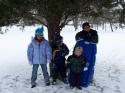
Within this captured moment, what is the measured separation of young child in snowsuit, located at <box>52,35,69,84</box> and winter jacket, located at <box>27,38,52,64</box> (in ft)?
0.92

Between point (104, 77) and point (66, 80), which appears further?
point (104, 77)

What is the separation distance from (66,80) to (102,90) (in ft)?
3.66

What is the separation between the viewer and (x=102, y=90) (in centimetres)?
945

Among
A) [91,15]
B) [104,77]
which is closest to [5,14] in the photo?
[91,15]

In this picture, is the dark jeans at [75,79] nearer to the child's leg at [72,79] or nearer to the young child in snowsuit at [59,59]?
the child's leg at [72,79]

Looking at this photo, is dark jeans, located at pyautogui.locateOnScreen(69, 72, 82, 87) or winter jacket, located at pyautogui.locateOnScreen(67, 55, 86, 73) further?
dark jeans, located at pyautogui.locateOnScreen(69, 72, 82, 87)

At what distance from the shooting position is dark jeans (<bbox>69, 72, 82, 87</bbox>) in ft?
30.7

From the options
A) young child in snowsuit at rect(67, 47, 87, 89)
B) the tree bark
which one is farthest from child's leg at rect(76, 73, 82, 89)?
the tree bark

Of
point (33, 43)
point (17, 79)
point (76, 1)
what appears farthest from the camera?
point (17, 79)

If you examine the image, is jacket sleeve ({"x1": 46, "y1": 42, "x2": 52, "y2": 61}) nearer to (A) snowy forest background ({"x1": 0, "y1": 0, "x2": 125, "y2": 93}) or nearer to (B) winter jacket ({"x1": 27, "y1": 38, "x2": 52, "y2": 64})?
(B) winter jacket ({"x1": 27, "y1": 38, "x2": 52, "y2": 64})

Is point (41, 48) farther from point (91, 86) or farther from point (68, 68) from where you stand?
point (91, 86)

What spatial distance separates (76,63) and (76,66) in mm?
84

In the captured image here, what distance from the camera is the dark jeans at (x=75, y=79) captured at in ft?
30.7

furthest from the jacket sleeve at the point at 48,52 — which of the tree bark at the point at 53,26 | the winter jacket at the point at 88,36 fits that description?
the tree bark at the point at 53,26
